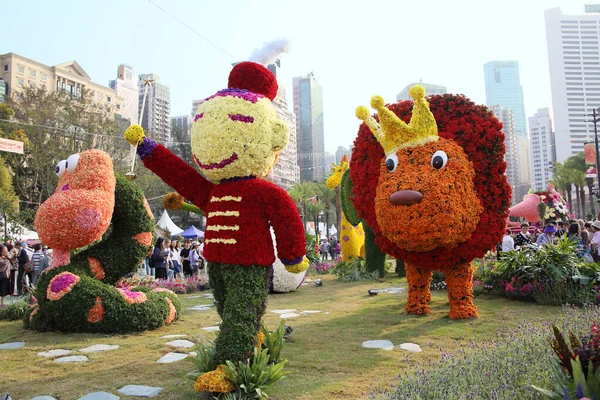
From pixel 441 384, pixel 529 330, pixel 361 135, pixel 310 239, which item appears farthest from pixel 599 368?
pixel 310 239

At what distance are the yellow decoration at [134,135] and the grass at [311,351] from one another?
7.52 ft

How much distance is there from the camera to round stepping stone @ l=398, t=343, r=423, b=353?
16.5 ft

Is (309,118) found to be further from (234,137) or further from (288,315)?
(234,137)

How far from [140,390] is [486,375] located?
2.94 meters

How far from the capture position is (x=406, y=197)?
525 cm

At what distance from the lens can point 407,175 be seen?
559 centimetres

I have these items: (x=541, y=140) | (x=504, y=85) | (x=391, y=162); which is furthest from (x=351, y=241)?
(x=504, y=85)

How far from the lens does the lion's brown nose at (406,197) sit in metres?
5.25

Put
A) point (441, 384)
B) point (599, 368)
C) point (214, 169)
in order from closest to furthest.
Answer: point (599, 368) → point (441, 384) → point (214, 169)

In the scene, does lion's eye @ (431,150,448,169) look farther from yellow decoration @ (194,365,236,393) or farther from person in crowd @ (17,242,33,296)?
person in crowd @ (17,242,33,296)

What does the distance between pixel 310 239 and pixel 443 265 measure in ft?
26.3

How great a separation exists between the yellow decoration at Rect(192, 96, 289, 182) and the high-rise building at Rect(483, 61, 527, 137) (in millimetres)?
107541

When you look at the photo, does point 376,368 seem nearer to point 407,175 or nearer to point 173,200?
point 407,175

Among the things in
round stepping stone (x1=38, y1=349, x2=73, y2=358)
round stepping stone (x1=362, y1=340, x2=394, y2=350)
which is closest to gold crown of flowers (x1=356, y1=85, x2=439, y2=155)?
round stepping stone (x1=362, y1=340, x2=394, y2=350)
